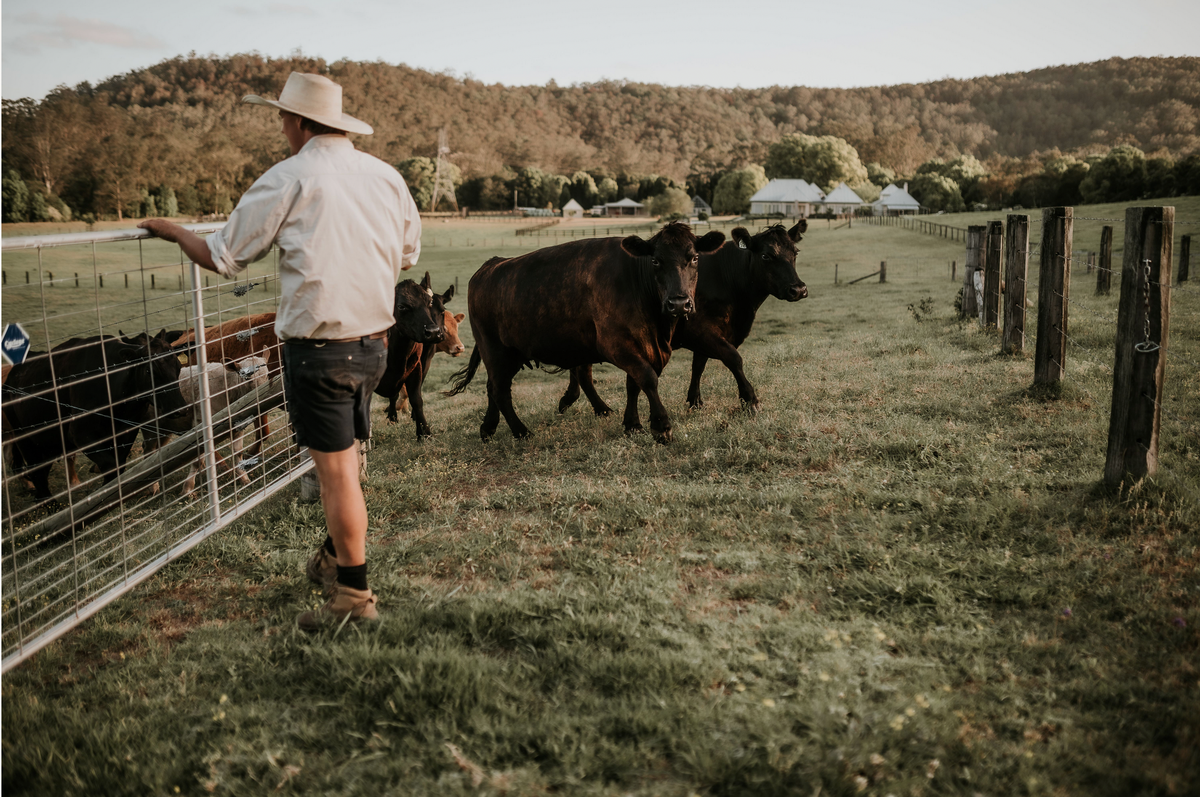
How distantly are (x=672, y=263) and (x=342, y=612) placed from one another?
4411mm

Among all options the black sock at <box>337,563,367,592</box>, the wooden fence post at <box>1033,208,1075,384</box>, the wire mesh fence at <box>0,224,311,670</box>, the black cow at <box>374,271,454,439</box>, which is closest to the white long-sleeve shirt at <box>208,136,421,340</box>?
the wire mesh fence at <box>0,224,311,670</box>

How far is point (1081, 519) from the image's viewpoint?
14.6ft

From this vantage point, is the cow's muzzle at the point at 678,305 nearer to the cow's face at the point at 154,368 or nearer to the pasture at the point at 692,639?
the pasture at the point at 692,639

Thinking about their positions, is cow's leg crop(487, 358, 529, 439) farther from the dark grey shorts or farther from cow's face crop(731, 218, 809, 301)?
the dark grey shorts

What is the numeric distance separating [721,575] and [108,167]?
265 feet

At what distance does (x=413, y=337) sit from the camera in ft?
28.6

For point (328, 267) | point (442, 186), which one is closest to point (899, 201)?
point (442, 186)

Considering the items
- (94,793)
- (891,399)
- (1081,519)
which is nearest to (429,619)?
(94,793)

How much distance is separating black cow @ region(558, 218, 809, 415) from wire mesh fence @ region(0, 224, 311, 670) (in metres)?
3.83

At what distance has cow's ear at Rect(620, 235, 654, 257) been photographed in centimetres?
701

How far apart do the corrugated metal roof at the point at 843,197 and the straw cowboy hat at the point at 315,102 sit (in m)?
111

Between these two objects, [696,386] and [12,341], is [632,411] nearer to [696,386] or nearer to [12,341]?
[696,386]

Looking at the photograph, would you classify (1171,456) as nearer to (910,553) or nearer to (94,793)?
(910,553)

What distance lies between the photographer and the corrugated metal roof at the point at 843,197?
351 feet
